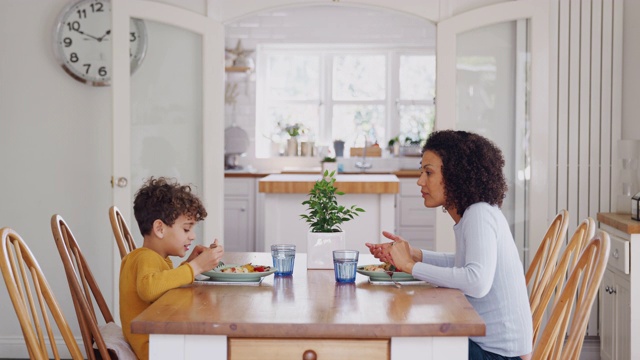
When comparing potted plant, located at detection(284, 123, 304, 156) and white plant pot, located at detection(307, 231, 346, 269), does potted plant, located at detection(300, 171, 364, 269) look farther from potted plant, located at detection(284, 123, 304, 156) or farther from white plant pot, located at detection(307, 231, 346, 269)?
potted plant, located at detection(284, 123, 304, 156)

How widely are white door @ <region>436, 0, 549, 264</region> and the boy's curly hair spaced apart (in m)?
2.26

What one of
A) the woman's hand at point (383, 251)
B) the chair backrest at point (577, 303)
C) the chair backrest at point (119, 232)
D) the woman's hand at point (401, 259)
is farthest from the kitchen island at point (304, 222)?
the chair backrest at point (577, 303)

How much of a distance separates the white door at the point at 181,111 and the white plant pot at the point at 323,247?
1998 mm

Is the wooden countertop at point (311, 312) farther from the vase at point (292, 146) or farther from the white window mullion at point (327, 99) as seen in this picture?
the white window mullion at point (327, 99)

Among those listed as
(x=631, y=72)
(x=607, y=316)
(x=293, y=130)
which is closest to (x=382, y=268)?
(x=607, y=316)

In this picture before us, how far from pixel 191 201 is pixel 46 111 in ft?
8.39

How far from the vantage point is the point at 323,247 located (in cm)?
290

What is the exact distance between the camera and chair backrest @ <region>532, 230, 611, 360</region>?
2133mm

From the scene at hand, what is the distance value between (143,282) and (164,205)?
33 cm

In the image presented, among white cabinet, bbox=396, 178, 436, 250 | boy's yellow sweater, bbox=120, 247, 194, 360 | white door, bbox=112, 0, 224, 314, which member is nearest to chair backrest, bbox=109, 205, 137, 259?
boy's yellow sweater, bbox=120, 247, 194, 360

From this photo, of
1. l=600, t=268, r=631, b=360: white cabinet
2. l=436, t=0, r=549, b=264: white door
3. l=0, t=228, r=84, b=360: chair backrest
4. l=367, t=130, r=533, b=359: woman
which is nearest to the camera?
l=0, t=228, r=84, b=360: chair backrest

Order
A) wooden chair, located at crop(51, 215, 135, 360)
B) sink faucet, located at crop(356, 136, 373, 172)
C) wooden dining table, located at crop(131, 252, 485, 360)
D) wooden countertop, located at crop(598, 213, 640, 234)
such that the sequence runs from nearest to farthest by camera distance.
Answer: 1. wooden dining table, located at crop(131, 252, 485, 360)
2. wooden chair, located at crop(51, 215, 135, 360)
3. wooden countertop, located at crop(598, 213, 640, 234)
4. sink faucet, located at crop(356, 136, 373, 172)

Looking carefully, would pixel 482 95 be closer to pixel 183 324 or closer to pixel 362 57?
pixel 183 324

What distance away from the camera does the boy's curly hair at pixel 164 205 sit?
2.68 meters
